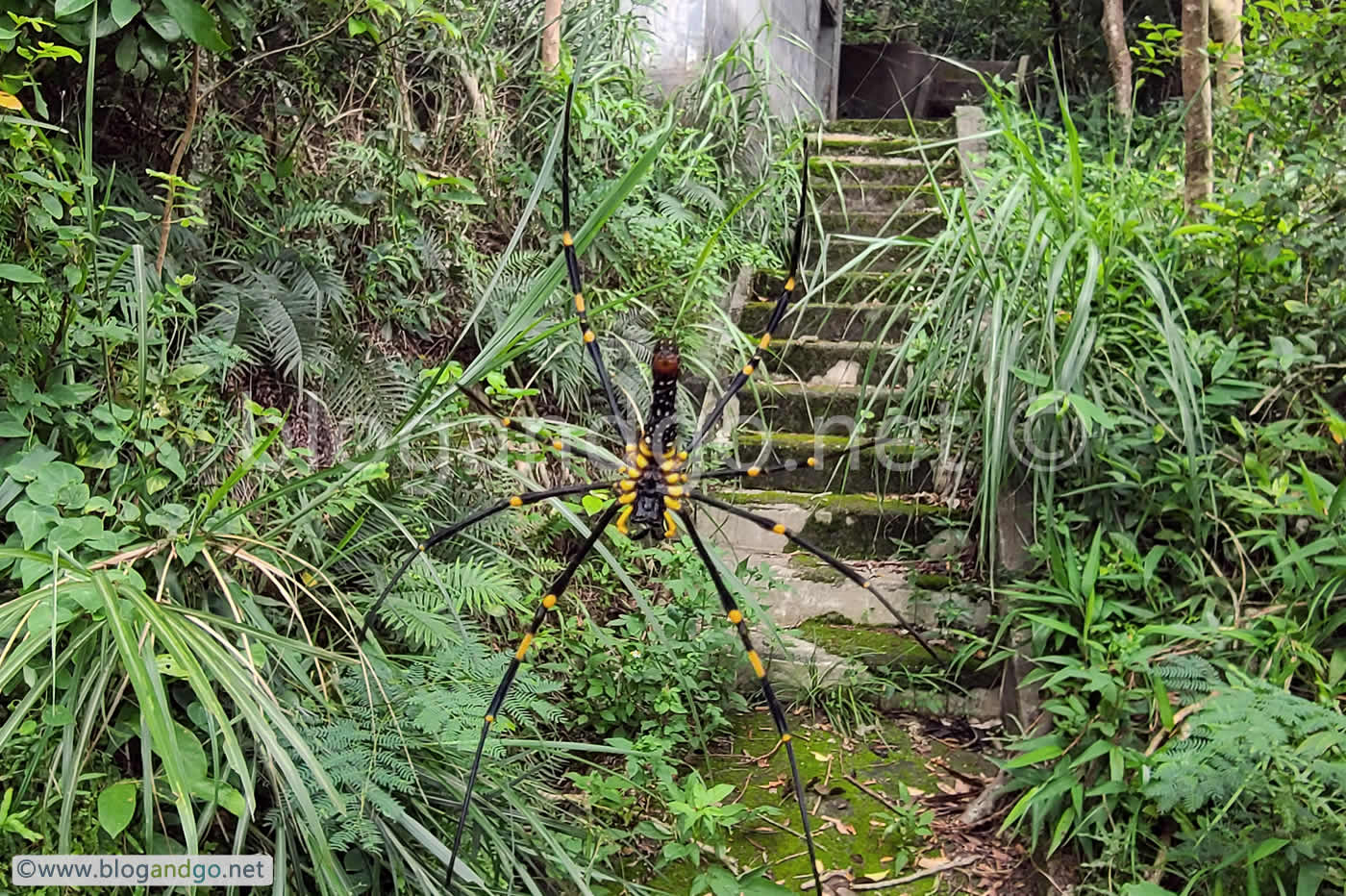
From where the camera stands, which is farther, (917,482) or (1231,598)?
(917,482)

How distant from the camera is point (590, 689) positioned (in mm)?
2768

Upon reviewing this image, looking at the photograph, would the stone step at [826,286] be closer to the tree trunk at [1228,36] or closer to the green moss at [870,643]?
the tree trunk at [1228,36]

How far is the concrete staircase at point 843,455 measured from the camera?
3.29m

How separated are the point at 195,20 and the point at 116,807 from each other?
1.69 metres

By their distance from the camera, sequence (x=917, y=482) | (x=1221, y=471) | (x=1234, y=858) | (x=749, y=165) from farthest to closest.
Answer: (x=749, y=165) < (x=917, y=482) < (x=1221, y=471) < (x=1234, y=858)

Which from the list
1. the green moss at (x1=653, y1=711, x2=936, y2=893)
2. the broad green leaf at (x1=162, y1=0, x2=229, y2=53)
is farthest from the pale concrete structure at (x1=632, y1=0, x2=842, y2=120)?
the green moss at (x1=653, y1=711, x2=936, y2=893)

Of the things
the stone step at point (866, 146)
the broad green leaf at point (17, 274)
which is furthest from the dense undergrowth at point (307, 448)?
the stone step at point (866, 146)

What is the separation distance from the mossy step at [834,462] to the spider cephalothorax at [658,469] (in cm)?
167

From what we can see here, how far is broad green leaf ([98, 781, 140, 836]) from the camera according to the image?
5.60ft

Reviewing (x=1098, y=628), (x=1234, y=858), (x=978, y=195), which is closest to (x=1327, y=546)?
(x=1098, y=628)

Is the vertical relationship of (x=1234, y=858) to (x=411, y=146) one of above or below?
below

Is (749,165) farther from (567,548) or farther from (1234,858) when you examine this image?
(1234,858)

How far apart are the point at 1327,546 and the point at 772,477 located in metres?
2.07

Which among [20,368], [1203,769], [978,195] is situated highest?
[978,195]
